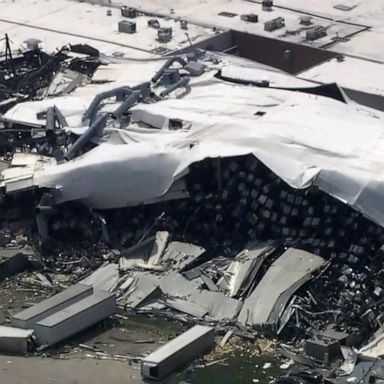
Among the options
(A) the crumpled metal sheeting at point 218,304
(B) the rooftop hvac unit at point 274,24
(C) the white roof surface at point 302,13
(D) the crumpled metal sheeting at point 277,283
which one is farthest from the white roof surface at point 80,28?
(A) the crumpled metal sheeting at point 218,304

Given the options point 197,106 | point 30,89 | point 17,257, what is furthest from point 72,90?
point 17,257

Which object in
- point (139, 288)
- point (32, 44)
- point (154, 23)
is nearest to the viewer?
point (139, 288)

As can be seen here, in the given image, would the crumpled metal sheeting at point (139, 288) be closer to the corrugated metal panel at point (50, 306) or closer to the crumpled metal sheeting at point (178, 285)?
the crumpled metal sheeting at point (178, 285)

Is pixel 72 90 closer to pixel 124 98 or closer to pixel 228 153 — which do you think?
pixel 124 98

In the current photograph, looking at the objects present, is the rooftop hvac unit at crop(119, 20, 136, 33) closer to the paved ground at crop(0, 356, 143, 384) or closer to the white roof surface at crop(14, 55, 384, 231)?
the white roof surface at crop(14, 55, 384, 231)

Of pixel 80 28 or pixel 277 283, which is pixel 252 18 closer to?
pixel 80 28

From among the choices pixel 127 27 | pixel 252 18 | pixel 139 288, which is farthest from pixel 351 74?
pixel 139 288

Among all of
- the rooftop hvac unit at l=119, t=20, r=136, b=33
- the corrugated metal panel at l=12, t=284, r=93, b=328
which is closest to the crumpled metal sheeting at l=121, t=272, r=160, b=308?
the corrugated metal panel at l=12, t=284, r=93, b=328
